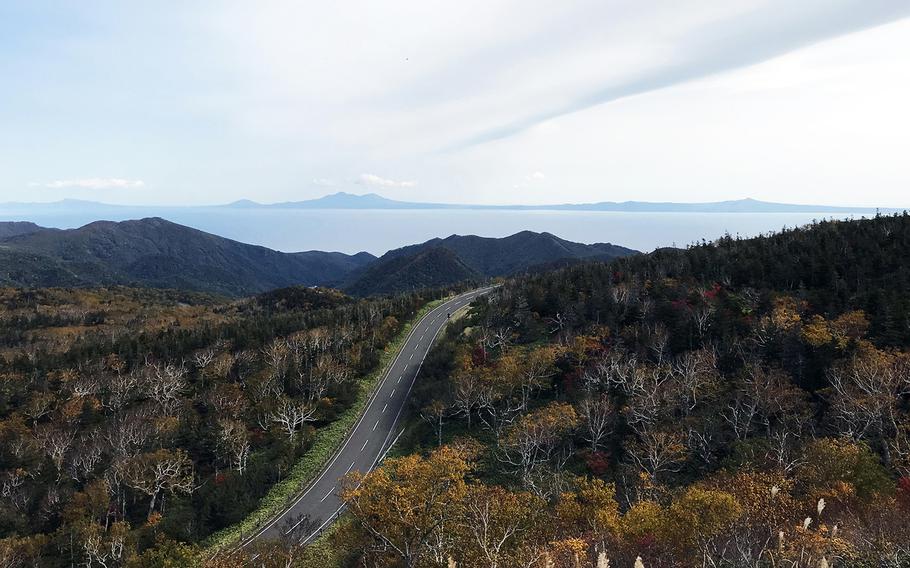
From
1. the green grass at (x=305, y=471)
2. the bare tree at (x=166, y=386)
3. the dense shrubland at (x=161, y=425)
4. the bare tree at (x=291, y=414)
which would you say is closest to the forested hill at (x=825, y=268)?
the green grass at (x=305, y=471)

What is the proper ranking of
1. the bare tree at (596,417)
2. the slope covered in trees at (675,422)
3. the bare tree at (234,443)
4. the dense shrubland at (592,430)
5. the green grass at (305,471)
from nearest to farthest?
the slope covered in trees at (675,422) < the dense shrubland at (592,430) < the green grass at (305,471) < the bare tree at (596,417) < the bare tree at (234,443)

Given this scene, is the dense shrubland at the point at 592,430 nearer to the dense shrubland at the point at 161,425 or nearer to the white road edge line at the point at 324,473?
the dense shrubland at the point at 161,425

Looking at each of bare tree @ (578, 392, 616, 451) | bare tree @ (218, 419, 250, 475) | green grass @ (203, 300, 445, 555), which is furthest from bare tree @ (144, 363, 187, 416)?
bare tree @ (578, 392, 616, 451)

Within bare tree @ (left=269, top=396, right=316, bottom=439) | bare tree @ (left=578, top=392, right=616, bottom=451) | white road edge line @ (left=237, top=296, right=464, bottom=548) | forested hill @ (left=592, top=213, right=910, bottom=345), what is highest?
forested hill @ (left=592, top=213, right=910, bottom=345)

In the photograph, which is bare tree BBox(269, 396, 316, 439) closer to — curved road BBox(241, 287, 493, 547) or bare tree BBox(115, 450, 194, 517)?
curved road BBox(241, 287, 493, 547)

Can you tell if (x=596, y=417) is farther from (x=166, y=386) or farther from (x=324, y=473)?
(x=166, y=386)

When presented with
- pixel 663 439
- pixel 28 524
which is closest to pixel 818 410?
pixel 663 439
